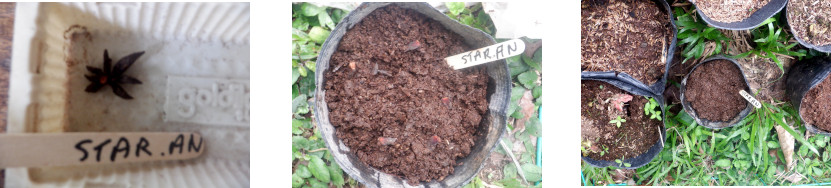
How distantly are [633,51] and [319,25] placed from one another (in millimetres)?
905

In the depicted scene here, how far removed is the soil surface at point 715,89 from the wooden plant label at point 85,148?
1.57m

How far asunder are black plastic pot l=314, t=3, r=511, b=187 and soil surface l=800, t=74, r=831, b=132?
1168 mm

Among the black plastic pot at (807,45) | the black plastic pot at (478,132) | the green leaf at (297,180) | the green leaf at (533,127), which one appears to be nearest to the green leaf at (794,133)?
the black plastic pot at (807,45)

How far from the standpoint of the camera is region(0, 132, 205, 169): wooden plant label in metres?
0.88

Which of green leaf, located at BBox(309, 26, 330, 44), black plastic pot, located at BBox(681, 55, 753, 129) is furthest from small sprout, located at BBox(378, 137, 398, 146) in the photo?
black plastic pot, located at BBox(681, 55, 753, 129)

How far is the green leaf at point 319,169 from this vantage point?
42.2 inches

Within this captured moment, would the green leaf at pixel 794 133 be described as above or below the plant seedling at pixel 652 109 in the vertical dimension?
below

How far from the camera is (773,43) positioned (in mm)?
1302

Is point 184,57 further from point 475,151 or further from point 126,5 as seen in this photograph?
point 475,151

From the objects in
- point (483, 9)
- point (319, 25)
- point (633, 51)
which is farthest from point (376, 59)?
point (633, 51)

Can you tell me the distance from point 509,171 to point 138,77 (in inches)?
50.1

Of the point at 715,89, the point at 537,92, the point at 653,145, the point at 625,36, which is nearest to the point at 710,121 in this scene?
the point at 715,89

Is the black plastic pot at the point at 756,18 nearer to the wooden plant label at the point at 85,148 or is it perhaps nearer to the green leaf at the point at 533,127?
the green leaf at the point at 533,127

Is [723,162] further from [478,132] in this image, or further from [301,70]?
[301,70]
